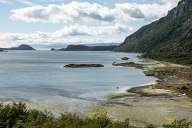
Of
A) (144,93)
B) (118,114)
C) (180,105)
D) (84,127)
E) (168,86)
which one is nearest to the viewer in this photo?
(84,127)

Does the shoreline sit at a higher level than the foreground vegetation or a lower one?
lower

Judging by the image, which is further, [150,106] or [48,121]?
[150,106]

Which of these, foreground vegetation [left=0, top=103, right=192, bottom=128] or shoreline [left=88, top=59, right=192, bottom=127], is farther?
shoreline [left=88, top=59, right=192, bottom=127]

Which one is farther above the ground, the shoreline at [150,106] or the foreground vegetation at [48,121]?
the foreground vegetation at [48,121]

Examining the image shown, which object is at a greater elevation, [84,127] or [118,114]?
[84,127]

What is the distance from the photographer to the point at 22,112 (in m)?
65.8

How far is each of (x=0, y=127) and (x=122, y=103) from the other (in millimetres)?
53870

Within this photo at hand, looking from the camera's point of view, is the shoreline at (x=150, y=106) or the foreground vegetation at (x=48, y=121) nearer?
the foreground vegetation at (x=48, y=121)

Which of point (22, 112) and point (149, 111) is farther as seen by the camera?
point (149, 111)

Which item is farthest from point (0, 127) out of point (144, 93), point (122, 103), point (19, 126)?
point (144, 93)

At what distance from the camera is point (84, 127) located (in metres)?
50.4

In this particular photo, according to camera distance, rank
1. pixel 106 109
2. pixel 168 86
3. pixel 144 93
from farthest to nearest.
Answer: pixel 168 86, pixel 144 93, pixel 106 109

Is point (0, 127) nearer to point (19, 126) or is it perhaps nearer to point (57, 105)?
point (19, 126)

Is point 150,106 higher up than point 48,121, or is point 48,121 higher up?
point 48,121
